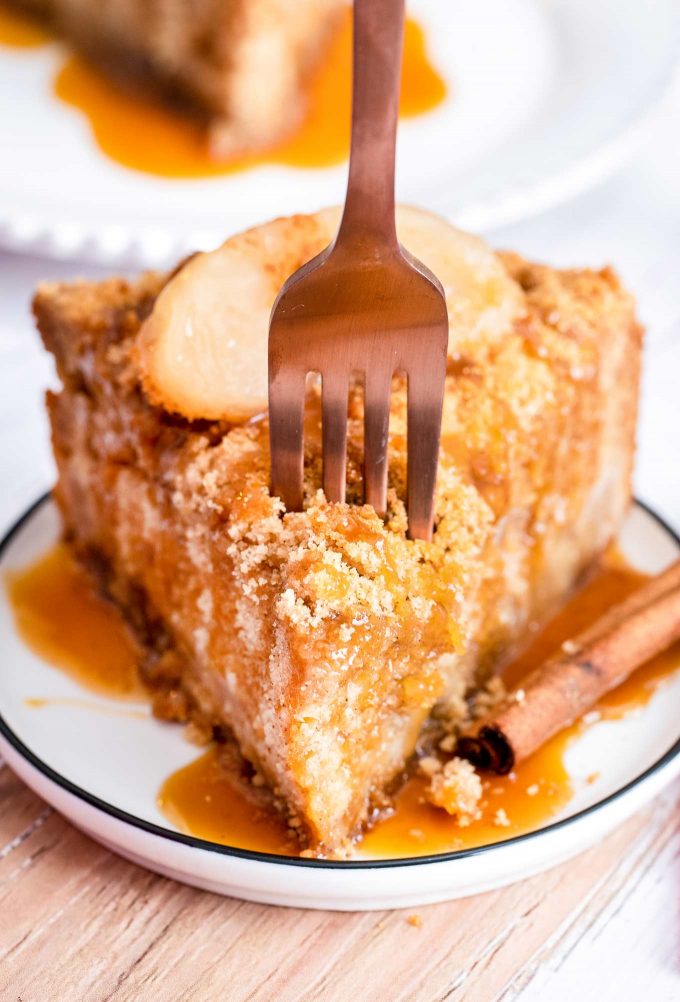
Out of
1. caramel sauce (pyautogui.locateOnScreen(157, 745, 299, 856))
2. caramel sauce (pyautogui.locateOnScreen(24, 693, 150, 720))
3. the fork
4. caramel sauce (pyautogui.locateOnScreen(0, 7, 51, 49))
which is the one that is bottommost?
caramel sauce (pyautogui.locateOnScreen(24, 693, 150, 720))

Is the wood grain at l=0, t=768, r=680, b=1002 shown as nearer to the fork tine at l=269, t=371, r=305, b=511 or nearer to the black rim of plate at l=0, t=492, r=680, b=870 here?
the black rim of plate at l=0, t=492, r=680, b=870

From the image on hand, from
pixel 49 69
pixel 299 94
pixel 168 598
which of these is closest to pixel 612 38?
pixel 299 94

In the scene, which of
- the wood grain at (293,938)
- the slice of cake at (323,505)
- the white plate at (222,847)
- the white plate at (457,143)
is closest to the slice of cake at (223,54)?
the white plate at (457,143)

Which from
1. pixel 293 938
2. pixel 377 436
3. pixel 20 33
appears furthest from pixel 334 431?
pixel 20 33

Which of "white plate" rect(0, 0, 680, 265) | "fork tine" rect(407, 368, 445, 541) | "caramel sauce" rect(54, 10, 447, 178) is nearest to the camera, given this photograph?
"fork tine" rect(407, 368, 445, 541)

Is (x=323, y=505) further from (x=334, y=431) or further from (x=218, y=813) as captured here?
(x=218, y=813)

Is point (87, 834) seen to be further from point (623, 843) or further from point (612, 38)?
point (612, 38)

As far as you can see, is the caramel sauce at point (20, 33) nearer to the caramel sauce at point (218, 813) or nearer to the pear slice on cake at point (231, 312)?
the pear slice on cake at point (231, 312)

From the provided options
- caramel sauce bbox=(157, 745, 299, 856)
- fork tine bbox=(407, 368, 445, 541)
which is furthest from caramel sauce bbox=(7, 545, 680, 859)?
fork tine bbox=(407, 368, 445, 541)
